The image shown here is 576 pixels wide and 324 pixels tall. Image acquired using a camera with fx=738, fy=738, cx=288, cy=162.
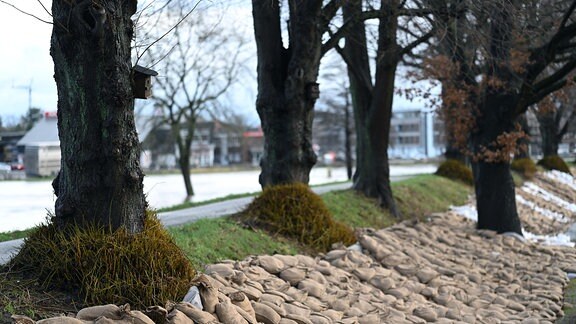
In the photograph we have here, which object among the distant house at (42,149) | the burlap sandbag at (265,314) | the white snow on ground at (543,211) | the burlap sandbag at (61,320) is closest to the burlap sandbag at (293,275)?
the burlap sandbag at (265,314)

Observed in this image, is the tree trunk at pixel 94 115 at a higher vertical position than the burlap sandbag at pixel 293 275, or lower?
higher

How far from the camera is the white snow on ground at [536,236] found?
58.2 ft

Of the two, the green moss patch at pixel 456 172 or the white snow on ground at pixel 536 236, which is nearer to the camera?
the white snow on ground at pixel 536 236

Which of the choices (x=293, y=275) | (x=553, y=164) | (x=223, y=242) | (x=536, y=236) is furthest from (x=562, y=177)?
(x=293, y=275)

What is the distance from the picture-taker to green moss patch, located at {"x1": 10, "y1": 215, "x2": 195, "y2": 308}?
6.63m

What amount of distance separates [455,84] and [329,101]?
31.7m

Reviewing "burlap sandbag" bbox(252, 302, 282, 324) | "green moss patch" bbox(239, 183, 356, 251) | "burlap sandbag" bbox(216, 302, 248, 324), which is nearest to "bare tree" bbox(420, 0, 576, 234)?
"green moss patch" bbox(239, 183, 356, 251)

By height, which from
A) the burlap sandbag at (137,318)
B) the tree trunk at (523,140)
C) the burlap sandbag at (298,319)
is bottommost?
the burlap sandbag at (298,319)

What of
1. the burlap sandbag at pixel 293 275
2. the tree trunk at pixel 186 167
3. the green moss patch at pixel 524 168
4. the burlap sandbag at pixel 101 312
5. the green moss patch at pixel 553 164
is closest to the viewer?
the burlap sandbag at pixel 101 312

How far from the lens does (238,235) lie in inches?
421

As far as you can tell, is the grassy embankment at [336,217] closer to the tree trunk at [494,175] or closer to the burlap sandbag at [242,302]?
the burlap sandbag at [242,302]

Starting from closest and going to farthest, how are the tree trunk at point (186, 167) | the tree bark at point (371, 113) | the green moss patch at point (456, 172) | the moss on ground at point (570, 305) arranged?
the moss on ground at point (570, 305)
the tree bark at point (371, 113)
the green moss patch at point (456, 172)
the tree trunk at point (186, 167)

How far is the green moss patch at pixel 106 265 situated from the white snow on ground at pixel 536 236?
12781mm

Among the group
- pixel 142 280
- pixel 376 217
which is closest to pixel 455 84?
pixel 376 217
